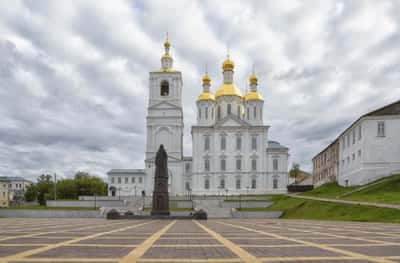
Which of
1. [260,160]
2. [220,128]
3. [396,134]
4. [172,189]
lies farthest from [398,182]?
[172,189]

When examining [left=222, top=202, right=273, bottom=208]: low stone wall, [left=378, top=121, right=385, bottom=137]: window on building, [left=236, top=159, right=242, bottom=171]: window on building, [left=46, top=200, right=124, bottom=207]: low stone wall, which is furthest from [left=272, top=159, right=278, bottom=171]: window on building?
[left=46, top=200, right=124, bottom=207]: low stone wall

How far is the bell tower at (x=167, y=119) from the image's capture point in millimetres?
68250

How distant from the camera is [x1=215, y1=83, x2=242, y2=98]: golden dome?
72.2 m

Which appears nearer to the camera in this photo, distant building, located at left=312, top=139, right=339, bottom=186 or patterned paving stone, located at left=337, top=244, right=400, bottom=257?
patterned paving stone, located at left=337, top=244, right=400, bottom=257

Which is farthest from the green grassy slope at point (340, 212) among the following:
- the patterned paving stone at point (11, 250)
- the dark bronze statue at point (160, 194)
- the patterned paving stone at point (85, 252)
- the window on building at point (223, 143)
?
the window on building at point (223, 143)

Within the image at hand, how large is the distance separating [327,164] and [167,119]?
28.0 metres

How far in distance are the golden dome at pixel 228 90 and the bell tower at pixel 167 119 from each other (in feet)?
24.1

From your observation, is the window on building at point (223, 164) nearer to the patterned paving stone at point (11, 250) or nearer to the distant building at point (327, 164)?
the distant building at point (327, 164)

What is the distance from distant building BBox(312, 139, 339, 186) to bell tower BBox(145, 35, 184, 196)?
24.3 m

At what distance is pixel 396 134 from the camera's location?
1738 inches

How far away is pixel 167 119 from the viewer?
6956cm

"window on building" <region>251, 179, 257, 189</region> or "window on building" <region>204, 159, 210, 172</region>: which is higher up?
"window on building" <region>204, 159, 210, 172</region>

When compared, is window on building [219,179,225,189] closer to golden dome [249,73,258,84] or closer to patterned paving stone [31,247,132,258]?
golden dome [249,73,258,84]

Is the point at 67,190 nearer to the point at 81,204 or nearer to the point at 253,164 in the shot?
the point at 81,204
